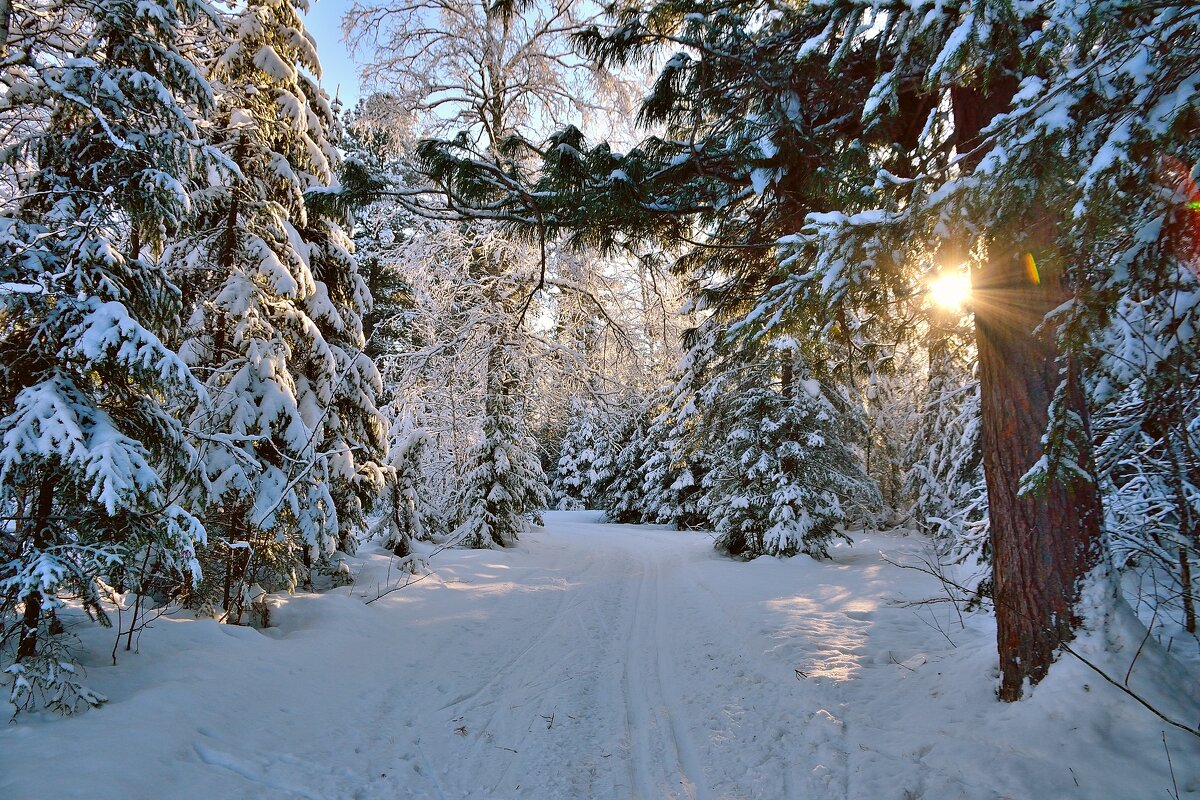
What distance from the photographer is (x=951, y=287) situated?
369 centimetres

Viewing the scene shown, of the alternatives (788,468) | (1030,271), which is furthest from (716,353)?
(788,468)

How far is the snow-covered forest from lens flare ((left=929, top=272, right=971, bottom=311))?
0.13 ft

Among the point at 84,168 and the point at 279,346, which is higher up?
the point at 84,168

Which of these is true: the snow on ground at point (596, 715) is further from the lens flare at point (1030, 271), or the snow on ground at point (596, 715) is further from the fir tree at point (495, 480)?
the fir tree at point (495, 480)

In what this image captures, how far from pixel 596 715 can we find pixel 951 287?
4.24 metres

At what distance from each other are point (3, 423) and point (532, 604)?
250 inches

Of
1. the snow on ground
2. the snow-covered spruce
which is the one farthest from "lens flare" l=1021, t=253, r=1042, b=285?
the snow-covered spruce

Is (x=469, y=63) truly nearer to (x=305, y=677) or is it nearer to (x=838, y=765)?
(x=305, y=677)

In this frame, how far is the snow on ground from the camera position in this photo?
9.77ft

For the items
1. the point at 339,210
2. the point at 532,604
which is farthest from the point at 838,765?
the point at 339,210

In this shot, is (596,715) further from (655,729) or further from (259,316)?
(259,316)

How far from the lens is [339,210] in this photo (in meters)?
5.23

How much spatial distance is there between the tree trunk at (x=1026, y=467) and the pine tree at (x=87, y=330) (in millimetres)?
5597

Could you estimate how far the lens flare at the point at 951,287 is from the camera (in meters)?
3.41
